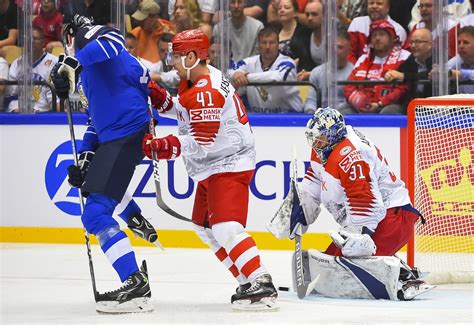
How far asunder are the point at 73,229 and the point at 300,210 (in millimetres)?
2479

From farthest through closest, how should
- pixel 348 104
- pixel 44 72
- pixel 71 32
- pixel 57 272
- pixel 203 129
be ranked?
pixel 44 72 < pixel 348 104 < pixel 57 272 < pixel 71 32 < pixel 203 129

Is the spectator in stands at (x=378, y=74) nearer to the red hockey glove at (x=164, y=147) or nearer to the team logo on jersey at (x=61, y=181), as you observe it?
the team logo on jersey at (x=61, y=181)

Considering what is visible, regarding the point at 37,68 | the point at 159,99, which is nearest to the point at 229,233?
the point at 159,99

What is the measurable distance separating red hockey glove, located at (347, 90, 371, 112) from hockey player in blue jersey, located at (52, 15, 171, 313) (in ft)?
8.08

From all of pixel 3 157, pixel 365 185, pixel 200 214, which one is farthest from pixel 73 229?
pixel 365 185

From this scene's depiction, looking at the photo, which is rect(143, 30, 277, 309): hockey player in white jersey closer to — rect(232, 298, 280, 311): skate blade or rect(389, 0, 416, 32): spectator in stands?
rect(232, 298, 280, 311): skate blade

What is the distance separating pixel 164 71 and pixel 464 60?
6.58 ft

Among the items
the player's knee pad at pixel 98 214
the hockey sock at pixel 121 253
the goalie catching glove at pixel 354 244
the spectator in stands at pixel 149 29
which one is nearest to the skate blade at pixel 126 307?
the hockey sock at pixel 121 253

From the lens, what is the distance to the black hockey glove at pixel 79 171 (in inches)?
218

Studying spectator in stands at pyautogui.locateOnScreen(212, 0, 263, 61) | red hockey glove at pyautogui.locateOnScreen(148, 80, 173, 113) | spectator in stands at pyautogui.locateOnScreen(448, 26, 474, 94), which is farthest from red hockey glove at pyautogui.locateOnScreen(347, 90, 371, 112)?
red hockey glove at pyautogui.locateOnScreen(148, 80, 173, 113)

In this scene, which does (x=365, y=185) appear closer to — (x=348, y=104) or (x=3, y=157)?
(x=348, y=104)

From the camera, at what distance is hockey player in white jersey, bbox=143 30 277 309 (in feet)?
17.4

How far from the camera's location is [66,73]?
541 cm

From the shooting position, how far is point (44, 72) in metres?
8.37
